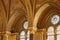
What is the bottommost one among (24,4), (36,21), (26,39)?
(26,39)

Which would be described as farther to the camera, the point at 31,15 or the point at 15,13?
the point at 15,13

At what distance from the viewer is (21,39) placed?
17328mm

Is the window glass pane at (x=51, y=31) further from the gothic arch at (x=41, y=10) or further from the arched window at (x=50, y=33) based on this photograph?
the gothic arch at (x=41, y=10)

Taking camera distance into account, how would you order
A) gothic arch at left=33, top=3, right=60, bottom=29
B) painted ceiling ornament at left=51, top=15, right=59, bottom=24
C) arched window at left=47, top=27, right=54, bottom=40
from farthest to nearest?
painted ceiling ornament at left=51, top=15, right=59, bottom=24
arched window at left=47, top=27, right=54, bottom=40
gothic arch at left=33, top=3, right=60, bottom=29

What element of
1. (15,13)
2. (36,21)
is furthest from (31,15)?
(15,13)

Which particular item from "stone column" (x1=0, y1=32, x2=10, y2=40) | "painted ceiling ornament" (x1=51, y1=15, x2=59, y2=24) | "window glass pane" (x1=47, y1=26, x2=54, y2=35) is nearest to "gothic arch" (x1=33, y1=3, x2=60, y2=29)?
"painted ceiling ornament" (x1=51, y1=15, x2=59, y2=24)

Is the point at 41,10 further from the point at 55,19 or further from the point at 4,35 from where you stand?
the point at 4,35

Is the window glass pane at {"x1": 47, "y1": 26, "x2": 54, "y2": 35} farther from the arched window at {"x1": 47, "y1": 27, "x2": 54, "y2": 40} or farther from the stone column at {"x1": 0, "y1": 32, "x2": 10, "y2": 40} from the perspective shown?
the stone column at {"x1": 0, "y1": 32, "x2": 10, "y2": 40}

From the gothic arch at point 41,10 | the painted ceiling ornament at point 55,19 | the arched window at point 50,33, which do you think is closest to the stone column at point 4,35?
the gothic arch at point 41,10

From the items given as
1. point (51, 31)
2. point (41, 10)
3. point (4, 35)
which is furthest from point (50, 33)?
point (4, 35)

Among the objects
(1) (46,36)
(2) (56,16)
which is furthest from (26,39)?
(2) (56,16)

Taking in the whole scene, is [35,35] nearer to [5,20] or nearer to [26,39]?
[26,39]

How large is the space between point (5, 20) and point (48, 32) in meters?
3.34

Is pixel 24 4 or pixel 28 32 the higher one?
pixel 24 4
